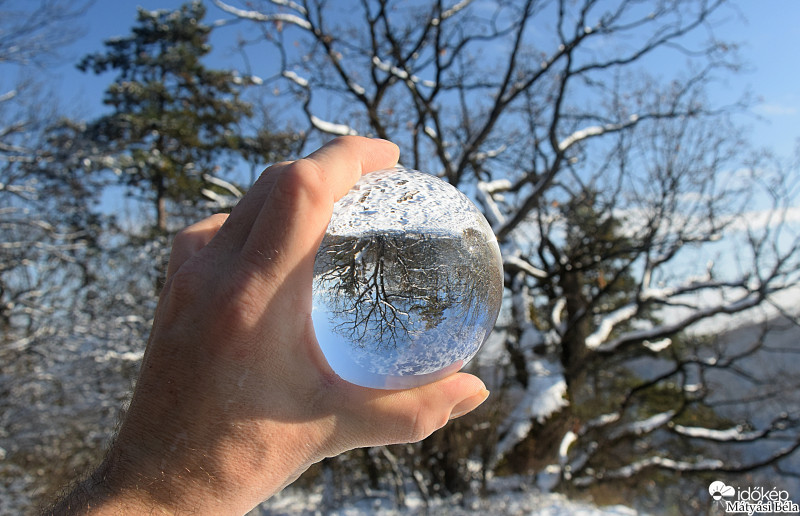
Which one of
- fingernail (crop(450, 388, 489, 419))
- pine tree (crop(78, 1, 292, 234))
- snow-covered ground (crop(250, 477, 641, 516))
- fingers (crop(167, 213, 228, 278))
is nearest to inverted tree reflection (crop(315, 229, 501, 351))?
fingernail (crop(450, 388, 489, 419))

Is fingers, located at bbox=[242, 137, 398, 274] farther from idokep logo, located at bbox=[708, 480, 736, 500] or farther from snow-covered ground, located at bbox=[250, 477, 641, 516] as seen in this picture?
snow-covered ground, located at bbox=[250, 477, 641, 516]

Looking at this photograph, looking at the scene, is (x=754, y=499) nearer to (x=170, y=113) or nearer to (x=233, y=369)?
(x=233, y=369)

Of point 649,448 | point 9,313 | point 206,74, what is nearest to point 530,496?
point 649,448

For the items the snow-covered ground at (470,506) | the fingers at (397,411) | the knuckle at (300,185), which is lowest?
the snow-covered ground at (470,506)

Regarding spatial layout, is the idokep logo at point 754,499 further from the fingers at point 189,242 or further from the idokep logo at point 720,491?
the fingers at point 189,242

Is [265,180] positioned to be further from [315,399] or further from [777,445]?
[777,445]

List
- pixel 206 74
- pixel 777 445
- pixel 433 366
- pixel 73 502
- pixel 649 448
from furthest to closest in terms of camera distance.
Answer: pixel 777 445 < pixel 206 74 < pixel 649 448 < pixel 433 366 < pixel 73 502

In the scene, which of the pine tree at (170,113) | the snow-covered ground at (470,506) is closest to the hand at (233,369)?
the snow-covered ground at (470,506)
